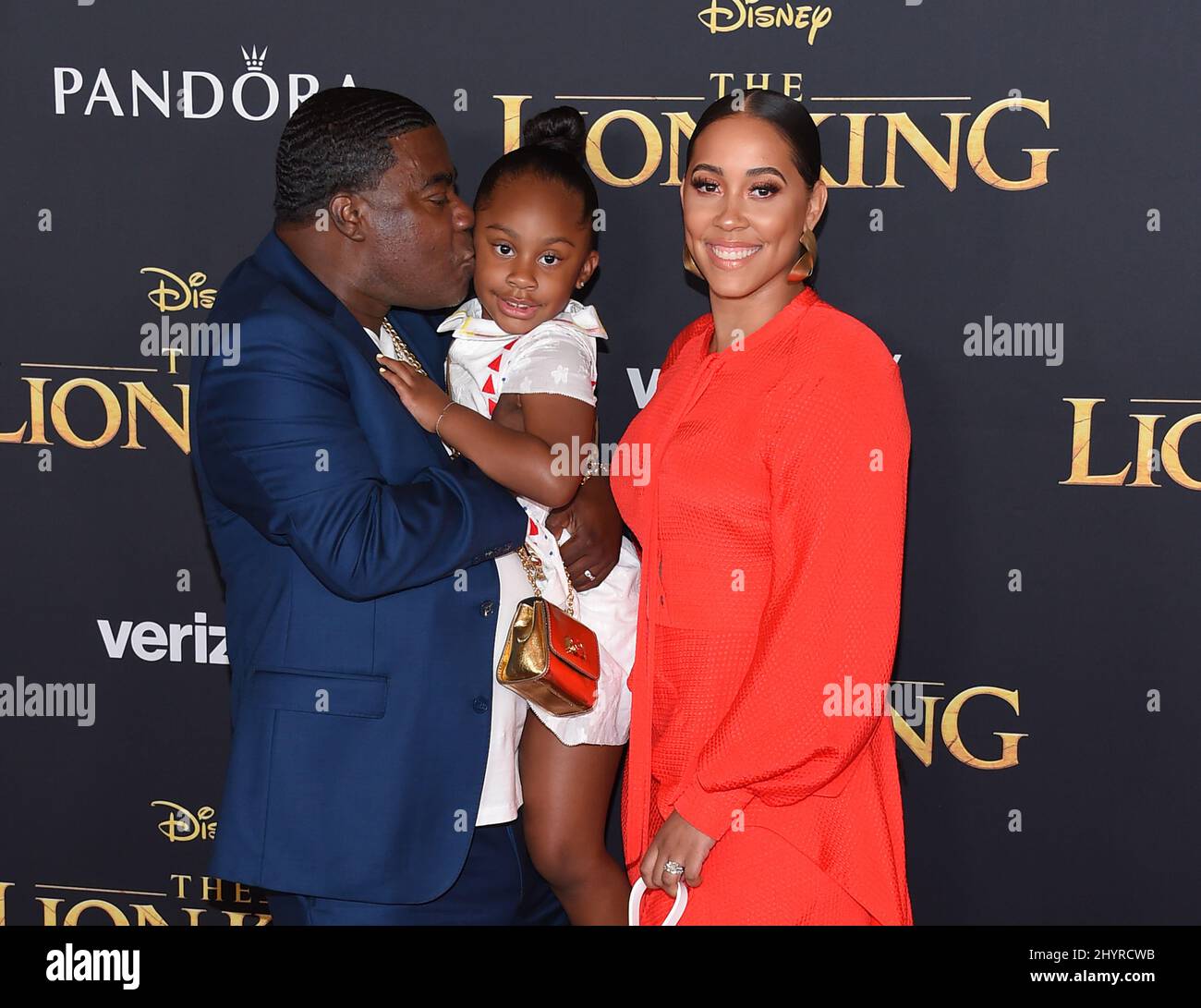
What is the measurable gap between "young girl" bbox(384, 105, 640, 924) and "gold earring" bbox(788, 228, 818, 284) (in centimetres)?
44

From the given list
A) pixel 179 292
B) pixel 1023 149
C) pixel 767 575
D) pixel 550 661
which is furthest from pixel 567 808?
pixel 1023 149

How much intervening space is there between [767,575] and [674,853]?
473 mm

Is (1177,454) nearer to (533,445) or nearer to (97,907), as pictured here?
(533,445)

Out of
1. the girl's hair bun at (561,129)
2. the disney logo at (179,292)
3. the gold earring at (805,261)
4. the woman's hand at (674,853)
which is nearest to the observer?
the woman's hand at (674,853)

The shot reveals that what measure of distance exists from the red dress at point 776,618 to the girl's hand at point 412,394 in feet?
1.13

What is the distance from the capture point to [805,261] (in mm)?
2227

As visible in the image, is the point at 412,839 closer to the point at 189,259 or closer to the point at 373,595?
the point at 373,595

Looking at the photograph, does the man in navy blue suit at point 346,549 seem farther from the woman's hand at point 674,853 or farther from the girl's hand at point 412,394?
the woman's hand at point 674,853

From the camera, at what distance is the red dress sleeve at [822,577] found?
199 cm

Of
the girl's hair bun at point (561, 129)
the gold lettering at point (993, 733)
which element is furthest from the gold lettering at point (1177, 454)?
the girl's hair bun at point (561, 129)

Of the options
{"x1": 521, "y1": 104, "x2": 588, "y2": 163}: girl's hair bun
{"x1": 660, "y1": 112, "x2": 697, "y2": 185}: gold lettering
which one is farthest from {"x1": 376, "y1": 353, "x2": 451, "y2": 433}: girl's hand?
{"x1": 660, "y1": 112, "x2": 697, "y2": 185}: gold lettering

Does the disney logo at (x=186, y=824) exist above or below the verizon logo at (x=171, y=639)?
below

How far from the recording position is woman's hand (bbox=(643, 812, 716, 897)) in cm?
210

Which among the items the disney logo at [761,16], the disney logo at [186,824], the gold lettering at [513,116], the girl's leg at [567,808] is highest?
the disney logo at [761,16]
